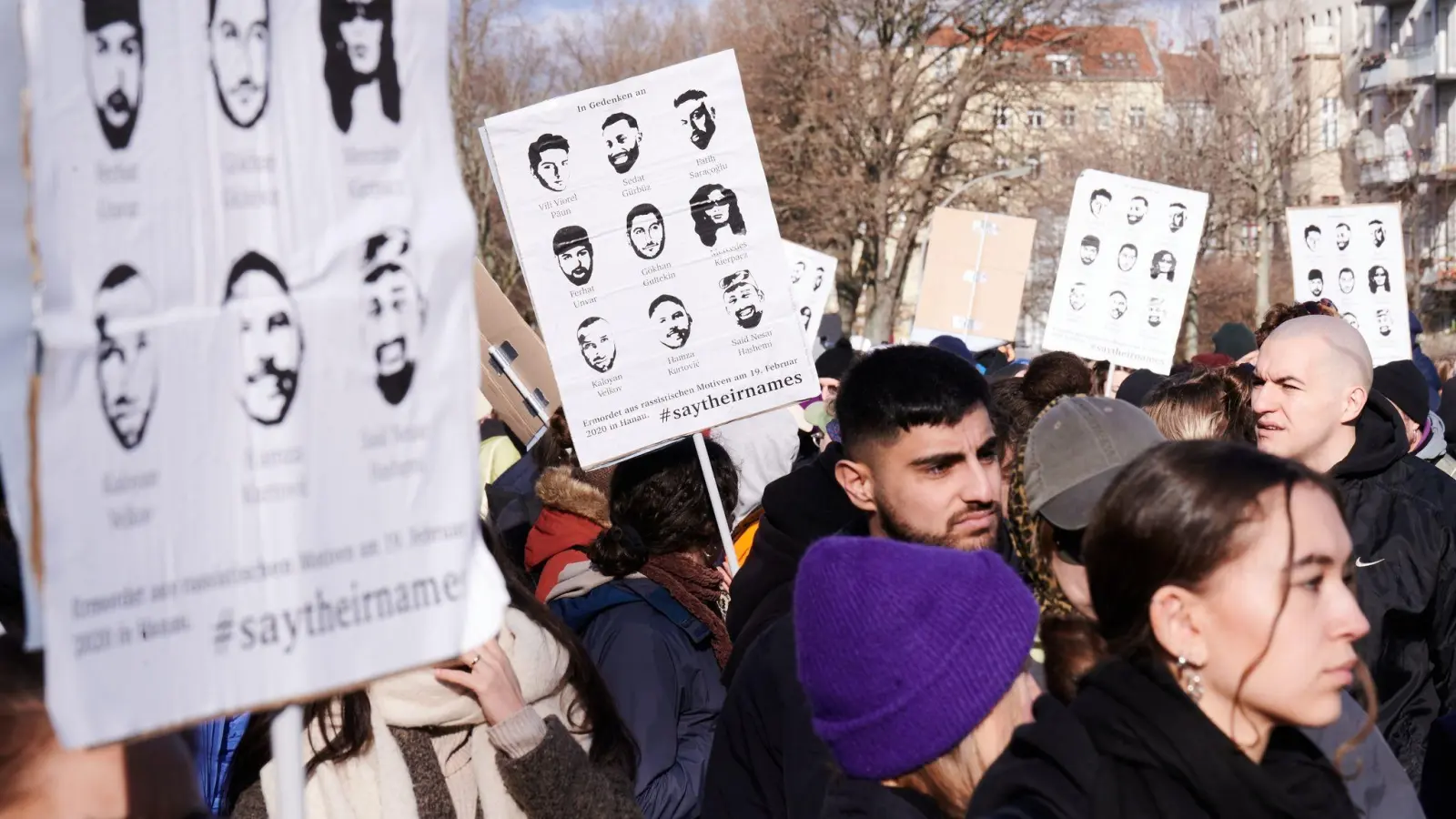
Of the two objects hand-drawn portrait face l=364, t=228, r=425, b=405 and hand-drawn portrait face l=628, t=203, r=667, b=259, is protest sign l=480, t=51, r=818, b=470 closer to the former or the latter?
hand-drawn portrait face l=628, t=203, r=667, b=259

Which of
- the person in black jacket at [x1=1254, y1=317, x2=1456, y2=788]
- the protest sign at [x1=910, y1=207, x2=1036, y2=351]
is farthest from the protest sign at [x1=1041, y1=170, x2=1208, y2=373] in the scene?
→ the person in black jacket at [x1=1254, y1=317, x2=1456, y2=788]

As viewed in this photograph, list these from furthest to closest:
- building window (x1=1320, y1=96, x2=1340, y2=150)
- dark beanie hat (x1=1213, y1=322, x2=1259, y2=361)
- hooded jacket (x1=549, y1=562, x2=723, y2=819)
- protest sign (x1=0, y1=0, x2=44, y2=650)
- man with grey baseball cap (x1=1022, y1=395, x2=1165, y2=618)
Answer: building window (x1=1320, y1=96, x2=1340, y2=150) < dark beanie hat (x1=1213, y1=322, x2=1259, y2=361) < hooded jacket (x1=549, y1=562, x2=723, y2=819) < man with grey baseball cap (x1=1022, y1=395, x2=1165, y2=618) < protest sign (x1=0, y1=0, x2=44, y2=650)

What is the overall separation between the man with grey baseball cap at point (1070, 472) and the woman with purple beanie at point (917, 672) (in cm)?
63

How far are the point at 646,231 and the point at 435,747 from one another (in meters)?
2.23

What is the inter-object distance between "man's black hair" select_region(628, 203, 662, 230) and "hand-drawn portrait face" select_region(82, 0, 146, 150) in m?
3.45

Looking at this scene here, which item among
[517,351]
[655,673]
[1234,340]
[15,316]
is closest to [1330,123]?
[1234,340]

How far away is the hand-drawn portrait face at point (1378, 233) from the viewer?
10.1 meters

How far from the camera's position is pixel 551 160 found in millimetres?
5398

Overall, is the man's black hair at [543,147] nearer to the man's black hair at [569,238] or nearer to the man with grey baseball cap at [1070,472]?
the man's black hair at [569,238]

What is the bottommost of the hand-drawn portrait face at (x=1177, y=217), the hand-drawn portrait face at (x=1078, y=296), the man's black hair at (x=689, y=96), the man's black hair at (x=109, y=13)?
the hand-drawn portrait face at (x=1078, y=296)

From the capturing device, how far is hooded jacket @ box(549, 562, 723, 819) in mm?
4070

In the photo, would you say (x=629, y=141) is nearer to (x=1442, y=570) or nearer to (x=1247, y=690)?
(x=1442, y=570)

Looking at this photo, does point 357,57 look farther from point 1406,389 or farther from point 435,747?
point 1406,389

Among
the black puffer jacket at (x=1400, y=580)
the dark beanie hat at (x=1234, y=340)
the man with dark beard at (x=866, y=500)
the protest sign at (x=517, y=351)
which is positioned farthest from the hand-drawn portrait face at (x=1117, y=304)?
the man with dark beard at (x=866, y=500)
